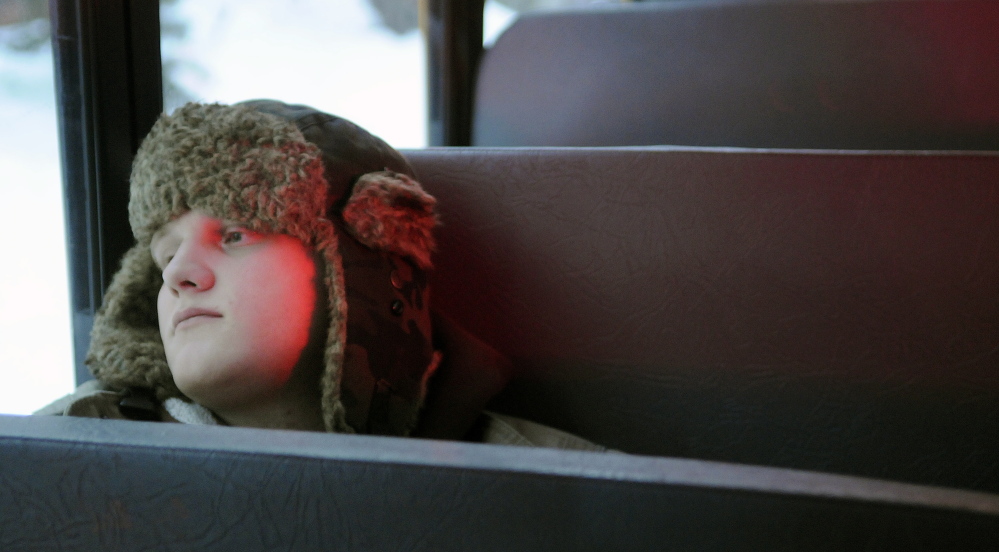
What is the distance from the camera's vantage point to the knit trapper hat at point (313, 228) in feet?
2.66

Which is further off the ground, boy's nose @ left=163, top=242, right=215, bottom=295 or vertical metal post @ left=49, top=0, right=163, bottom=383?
vertical metal post @ left=49, top=0, right=163, bottom=383

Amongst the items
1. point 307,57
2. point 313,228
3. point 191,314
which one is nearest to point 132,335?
point 191,314

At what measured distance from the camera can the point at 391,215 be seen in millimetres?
868

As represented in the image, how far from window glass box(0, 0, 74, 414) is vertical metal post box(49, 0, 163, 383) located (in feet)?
0.05

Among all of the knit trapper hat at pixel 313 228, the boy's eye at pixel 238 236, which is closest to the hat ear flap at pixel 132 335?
the knit trapper hat at pixel 313 228

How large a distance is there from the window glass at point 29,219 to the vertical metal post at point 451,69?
3.23 feet

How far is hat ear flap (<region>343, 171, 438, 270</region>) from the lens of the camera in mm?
849

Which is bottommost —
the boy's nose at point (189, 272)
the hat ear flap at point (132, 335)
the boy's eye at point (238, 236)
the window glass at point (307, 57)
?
the hat ear flap at point (132, 335)

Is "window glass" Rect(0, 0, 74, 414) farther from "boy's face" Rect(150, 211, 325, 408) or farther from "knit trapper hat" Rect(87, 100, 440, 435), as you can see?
"boy's face" Rect(150, 211, 325, 408)

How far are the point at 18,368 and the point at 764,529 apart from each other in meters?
0.92

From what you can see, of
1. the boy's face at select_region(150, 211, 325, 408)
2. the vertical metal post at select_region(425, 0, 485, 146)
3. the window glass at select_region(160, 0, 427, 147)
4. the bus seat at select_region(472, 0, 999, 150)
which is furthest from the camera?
the vertical metal post at select_region(425, 0, 485, 146)

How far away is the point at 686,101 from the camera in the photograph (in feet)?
5.01

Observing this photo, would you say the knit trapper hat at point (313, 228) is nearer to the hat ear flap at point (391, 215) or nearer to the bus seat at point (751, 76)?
the hat ear flap at point (391, 215)

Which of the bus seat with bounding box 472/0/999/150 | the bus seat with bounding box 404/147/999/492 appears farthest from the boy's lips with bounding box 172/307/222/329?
the bus seat with bounding box 472/0/999/150
